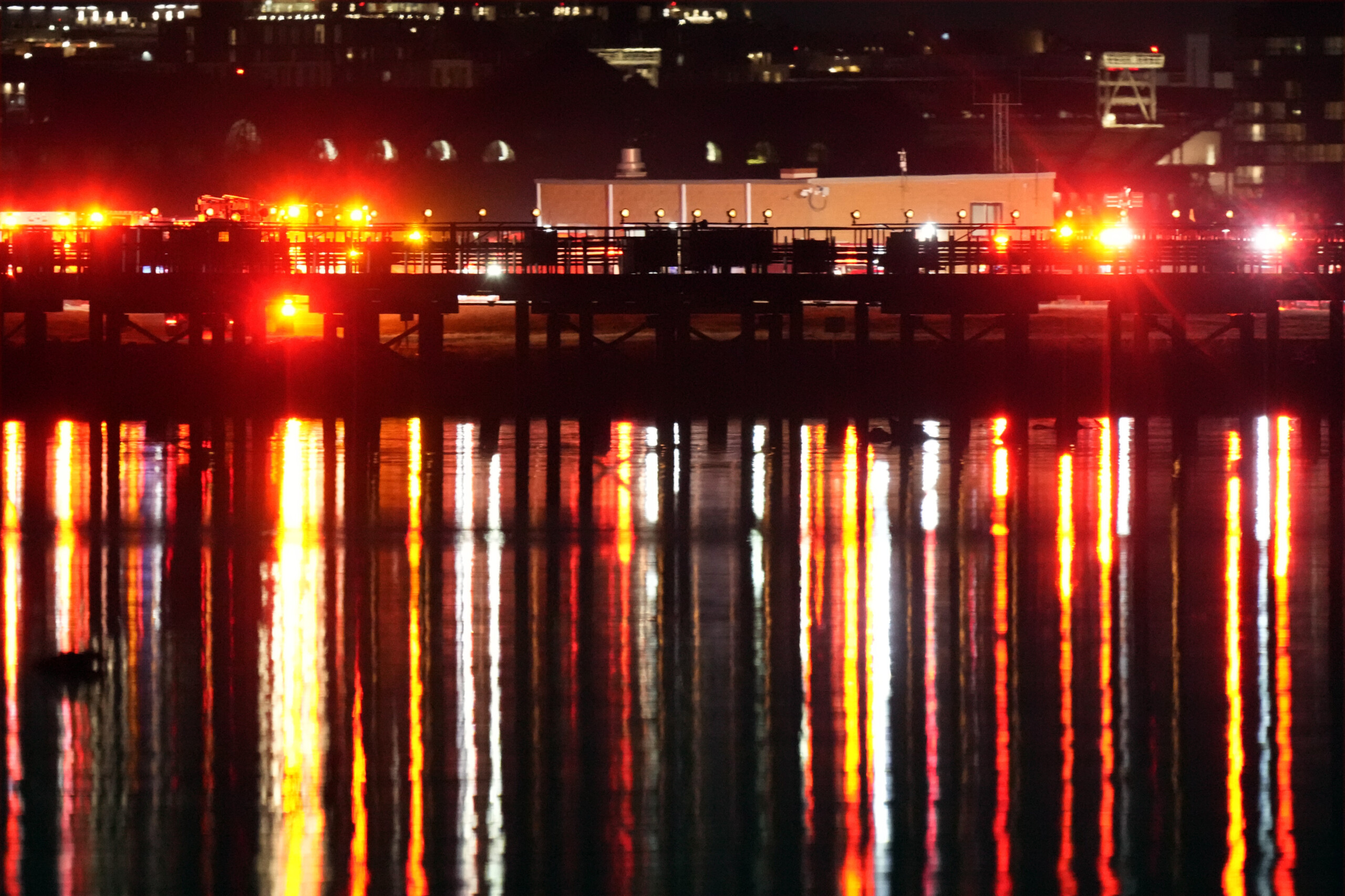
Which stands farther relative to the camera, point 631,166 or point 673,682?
point 631,166

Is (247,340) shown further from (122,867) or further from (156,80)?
(156,80)

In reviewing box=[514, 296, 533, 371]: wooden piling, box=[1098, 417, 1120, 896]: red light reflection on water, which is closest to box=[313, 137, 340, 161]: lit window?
box=[514, 296, 533, 371]: wooden piling

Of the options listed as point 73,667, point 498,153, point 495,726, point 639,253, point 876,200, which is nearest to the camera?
point 495,726

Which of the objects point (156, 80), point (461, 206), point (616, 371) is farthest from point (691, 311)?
point (156, 80)

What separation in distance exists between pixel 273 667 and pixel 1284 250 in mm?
31308

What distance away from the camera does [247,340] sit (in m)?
49.2

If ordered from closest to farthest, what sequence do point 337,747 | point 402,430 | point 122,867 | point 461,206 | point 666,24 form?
point 122,867 < point 337,747 < point 402,430 < point 461,206 < point 666,24

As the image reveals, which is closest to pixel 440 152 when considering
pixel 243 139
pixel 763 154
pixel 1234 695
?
pixel 763 154

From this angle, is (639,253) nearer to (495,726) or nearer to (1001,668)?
(1001,668)

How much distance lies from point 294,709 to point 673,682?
280cm

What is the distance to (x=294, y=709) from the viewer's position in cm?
1482

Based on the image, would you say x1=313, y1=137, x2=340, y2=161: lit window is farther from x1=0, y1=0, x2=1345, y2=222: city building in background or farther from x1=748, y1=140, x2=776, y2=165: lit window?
x1=748, y1=140, x2=776, y2=165: lit window

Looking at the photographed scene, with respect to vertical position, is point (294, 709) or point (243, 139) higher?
point (243, 139)

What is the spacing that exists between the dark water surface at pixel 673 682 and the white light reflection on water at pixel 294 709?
0.04m
